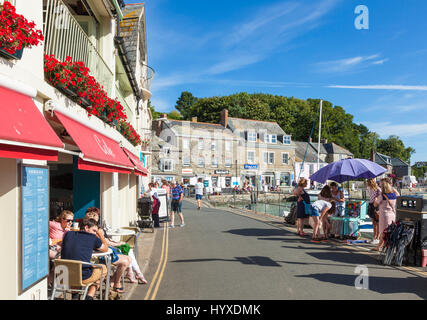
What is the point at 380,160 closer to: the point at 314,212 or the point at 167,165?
the point at 167,165

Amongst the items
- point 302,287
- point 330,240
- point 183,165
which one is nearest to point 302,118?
point 183,165

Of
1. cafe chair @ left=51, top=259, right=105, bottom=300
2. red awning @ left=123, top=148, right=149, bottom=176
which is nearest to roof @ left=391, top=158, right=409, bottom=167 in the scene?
red awning @ left=123, top=148, right=149, bottom=176

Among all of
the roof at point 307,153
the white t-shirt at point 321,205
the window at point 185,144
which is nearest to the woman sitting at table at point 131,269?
the white t-shirt at point 321,205

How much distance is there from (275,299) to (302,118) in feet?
234

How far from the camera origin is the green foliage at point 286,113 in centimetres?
6788

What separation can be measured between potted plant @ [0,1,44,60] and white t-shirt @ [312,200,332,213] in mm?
8780

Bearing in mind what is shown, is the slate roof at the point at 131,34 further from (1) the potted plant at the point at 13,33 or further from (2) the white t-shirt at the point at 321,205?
(1) the potted plant at the point at 13,33

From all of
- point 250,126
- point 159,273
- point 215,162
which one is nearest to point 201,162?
point 215,162

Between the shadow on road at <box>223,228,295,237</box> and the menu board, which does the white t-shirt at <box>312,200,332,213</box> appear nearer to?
the shadow on road at <box>223,228,295,237</box>

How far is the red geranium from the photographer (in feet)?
13.1

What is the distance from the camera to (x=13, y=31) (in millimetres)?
4164

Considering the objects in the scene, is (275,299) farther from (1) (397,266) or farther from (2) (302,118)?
(2) (302,118)

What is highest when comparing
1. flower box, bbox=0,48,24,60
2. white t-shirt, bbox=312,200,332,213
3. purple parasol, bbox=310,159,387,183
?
flower box, bbox=0,48,24,60

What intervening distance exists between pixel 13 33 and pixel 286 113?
7074cm
